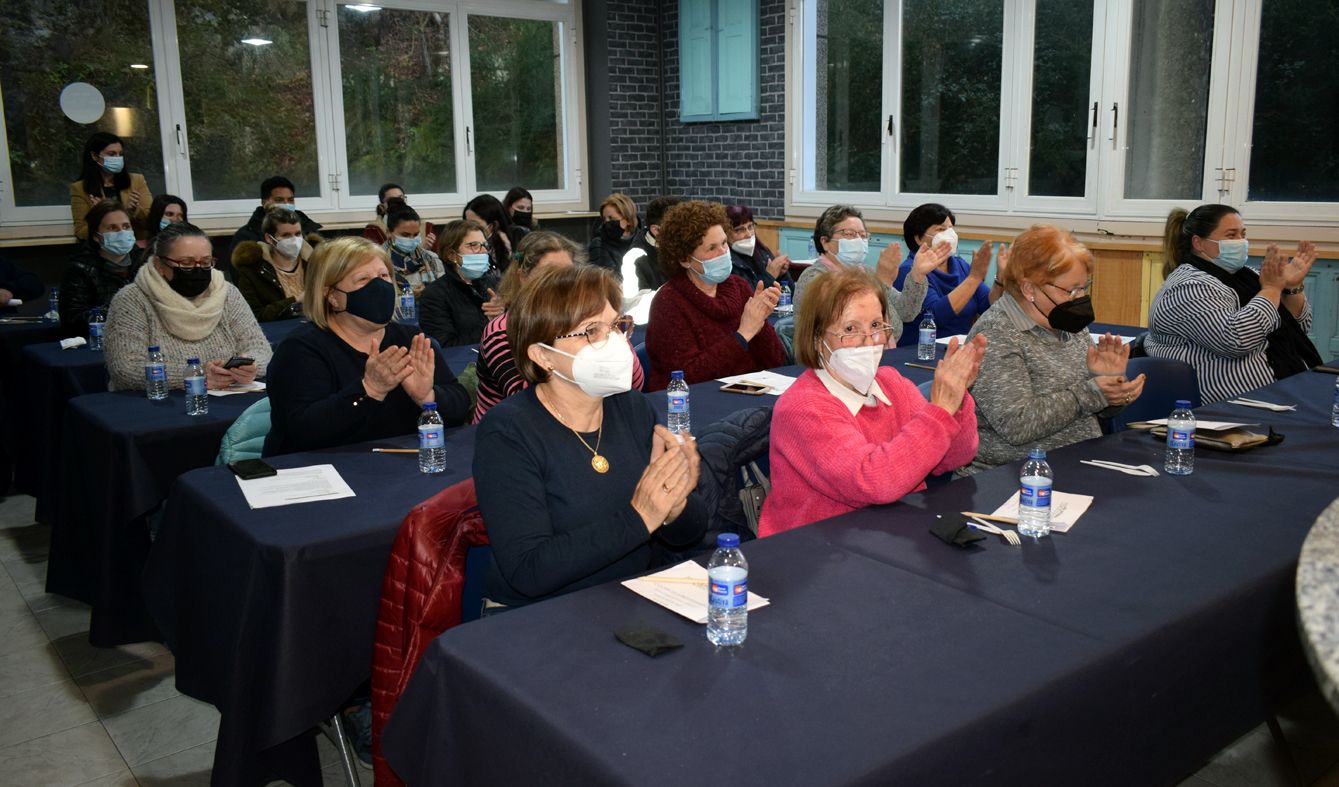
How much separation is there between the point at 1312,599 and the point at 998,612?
1.27 m

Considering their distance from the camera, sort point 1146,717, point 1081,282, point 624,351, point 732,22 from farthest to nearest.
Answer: point 732,22, point 1081,282, point 624,351, point 1146,717

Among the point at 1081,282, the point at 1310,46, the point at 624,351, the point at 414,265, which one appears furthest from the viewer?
the point at 414,265

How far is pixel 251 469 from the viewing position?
2768 millimetres

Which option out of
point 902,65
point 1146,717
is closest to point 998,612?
point 1146,717

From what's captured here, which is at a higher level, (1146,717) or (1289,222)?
(1289,222)

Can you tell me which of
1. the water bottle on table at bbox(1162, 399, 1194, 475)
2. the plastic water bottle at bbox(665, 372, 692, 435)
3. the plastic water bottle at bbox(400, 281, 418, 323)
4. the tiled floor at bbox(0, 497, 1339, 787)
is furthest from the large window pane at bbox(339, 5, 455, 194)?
the water bottle on table at bbox(1162, 399, 1194, 475)

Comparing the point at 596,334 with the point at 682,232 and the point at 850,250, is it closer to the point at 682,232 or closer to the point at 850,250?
the point at 682,232

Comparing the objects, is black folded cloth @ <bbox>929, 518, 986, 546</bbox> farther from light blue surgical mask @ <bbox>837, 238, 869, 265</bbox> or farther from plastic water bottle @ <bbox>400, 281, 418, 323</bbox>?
plastic water bottle @ <bbox>400, 281, 418, 323</bbox>

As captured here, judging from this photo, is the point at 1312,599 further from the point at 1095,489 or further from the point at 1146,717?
the point at 1095,489

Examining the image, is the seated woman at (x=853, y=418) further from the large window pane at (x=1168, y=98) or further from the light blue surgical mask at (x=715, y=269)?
the large window pane at (x=1168, y=98)

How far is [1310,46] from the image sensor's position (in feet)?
20.8

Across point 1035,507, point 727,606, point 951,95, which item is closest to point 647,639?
point 727,606

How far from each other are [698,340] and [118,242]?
3582 millimetres

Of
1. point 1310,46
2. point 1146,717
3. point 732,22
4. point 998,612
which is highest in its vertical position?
point 732,22
